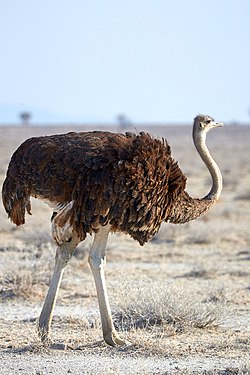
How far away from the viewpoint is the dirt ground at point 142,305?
6828 millimetres

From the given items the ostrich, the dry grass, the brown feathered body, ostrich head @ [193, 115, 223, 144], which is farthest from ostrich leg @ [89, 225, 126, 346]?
ostrich head @ [193, 115, 223, 144]

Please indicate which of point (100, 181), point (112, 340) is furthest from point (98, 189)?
point (112, 340)

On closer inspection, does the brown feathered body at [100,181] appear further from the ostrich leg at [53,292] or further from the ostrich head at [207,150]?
the ostrich head at [207,150]

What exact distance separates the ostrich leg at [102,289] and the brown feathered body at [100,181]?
7.5 inches

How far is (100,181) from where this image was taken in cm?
684

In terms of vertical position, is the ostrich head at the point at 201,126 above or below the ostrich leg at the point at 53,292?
above

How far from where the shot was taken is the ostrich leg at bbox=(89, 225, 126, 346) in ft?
23.4

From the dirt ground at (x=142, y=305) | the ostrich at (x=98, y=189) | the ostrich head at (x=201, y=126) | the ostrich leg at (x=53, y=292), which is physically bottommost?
the dirt ground at (x=142, y=305)

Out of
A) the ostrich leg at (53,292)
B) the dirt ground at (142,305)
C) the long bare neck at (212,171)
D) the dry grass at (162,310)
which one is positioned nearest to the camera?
the dirt ground at (142,305)

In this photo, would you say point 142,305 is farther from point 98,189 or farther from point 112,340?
point 98,189

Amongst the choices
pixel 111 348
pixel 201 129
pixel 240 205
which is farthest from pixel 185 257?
pixel 240 205

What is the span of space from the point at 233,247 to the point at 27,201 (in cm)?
738

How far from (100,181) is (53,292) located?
40.0 inches

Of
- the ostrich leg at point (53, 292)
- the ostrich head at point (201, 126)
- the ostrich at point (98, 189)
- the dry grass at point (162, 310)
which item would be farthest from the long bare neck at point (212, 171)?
the ostrich leg at point (53, 292)
